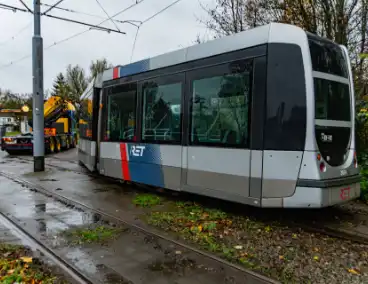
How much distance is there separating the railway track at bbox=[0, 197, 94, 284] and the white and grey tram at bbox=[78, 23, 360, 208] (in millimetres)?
2753

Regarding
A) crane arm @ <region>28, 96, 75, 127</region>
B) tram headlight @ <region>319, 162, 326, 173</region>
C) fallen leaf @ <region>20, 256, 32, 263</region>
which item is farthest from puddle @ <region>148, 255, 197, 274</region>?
crane arm @ <region>28, 96, 75, 127</region>

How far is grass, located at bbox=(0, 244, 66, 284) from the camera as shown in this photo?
361 cm

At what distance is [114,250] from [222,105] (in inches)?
114

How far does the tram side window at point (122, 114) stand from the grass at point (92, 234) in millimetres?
2931

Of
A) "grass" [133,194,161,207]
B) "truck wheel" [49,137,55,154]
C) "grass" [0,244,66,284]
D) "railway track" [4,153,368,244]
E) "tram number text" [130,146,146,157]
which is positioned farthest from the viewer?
"truck wheel" [49,137,55,154]

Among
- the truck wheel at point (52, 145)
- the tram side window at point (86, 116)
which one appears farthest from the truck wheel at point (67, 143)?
the tram side window at point (86, 116)

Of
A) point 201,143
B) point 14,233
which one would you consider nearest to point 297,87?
point 201,143

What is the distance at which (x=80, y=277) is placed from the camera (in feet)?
12.2

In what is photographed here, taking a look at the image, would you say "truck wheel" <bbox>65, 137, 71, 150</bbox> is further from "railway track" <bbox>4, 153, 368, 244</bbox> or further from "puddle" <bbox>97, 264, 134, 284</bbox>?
"puddle" <bbox>97, 264, 134, 284</bbox>

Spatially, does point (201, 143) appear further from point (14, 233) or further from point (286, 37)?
point (14, 233)

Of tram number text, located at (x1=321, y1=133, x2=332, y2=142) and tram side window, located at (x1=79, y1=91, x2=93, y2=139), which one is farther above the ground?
tram side window, located at (x1=79, y1=91, x2=93, y2=139)

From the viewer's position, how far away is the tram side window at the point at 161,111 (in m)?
6.86

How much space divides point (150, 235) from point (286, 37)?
351cm

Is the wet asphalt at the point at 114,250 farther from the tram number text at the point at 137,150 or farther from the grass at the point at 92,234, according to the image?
the tram number text at the point at 137,150
